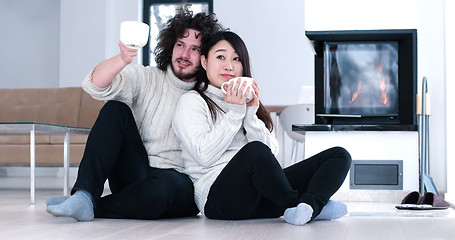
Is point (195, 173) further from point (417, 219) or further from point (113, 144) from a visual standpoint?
point (417, 219)

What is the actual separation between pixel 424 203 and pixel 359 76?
1110 mm

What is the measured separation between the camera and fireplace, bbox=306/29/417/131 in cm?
383

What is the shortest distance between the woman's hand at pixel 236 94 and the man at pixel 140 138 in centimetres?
31

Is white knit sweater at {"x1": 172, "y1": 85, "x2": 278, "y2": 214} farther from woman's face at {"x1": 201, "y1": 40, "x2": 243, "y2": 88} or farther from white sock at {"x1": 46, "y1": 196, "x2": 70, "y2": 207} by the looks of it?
white sock at {"x1": 46, "y1": 196, "x2": 70, "y2": 207}

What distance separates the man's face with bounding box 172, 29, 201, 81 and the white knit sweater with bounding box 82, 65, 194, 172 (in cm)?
3

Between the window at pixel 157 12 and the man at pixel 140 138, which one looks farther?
A: the window at pixel 157 12

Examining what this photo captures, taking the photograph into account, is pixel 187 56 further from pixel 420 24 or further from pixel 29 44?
pixel 29 44

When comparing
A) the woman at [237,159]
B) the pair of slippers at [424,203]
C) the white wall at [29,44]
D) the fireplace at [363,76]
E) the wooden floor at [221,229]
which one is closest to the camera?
the wooden floor at [221,229]

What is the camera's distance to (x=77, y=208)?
78.7 inches

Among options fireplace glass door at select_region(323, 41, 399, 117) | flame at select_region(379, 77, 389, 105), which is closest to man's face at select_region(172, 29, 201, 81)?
fireplace glass door at select_region(323, 41, 399, 117)

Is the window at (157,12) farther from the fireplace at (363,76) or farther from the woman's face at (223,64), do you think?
the woman's face at (223,64)

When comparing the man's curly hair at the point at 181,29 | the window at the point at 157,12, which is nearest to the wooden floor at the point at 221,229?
the man's curly hair at the point at 181,29

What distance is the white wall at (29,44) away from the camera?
843 centimetres

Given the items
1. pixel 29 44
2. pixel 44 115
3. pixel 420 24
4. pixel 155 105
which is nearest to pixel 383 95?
pixel 420 24
